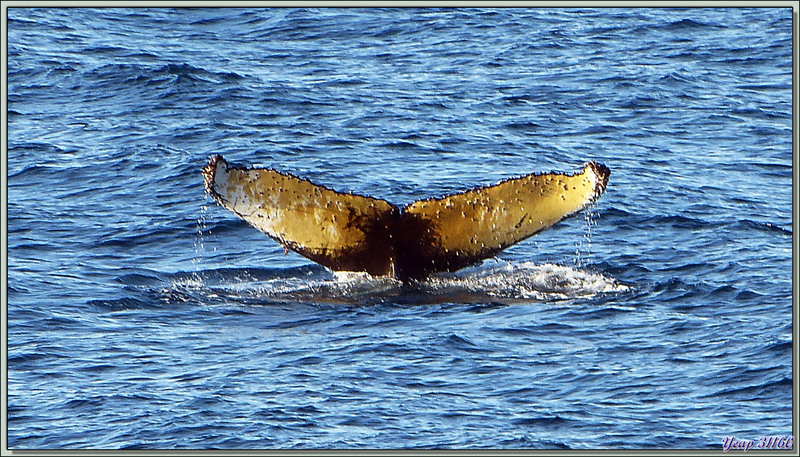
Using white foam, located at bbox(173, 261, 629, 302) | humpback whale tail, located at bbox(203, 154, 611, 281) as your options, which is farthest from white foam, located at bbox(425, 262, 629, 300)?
humpback whale tail, located at bbox(203, 154, 611, 281)

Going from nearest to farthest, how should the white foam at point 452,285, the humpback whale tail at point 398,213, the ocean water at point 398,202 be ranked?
the ocean water at point 398,202, the humpback whale tail at point 398,213, the white foam at point 452,285

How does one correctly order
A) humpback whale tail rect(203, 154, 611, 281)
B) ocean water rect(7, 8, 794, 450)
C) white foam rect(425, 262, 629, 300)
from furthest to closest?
white foam rect(425, 262, 629, 300) < humpback whale tail rect(203, 154, 611, 281) < ocean water rect(7, 8, 794, 450)

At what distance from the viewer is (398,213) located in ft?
41.1

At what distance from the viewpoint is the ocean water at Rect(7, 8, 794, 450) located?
10508mm

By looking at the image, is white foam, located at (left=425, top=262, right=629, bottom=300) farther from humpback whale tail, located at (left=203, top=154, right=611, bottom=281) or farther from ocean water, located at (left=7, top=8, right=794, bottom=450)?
humpback whale tail, located at (left=203, top=154, right=611, bottom=281)

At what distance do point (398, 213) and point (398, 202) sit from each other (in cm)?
582

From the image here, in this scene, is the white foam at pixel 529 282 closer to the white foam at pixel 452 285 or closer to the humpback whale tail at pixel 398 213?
the white foam at pixel 452 285

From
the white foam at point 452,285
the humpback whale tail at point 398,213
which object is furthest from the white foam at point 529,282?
the humpback whale tail at point 398,213

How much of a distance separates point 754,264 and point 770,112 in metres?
9.22

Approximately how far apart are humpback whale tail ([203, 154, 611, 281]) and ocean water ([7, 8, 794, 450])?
676 millimetres

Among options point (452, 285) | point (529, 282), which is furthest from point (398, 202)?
point (452, 285)

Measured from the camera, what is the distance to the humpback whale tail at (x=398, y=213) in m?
12.3

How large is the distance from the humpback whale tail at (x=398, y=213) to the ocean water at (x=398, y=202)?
26.6 inches

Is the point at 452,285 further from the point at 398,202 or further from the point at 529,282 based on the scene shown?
the point at 398,202
